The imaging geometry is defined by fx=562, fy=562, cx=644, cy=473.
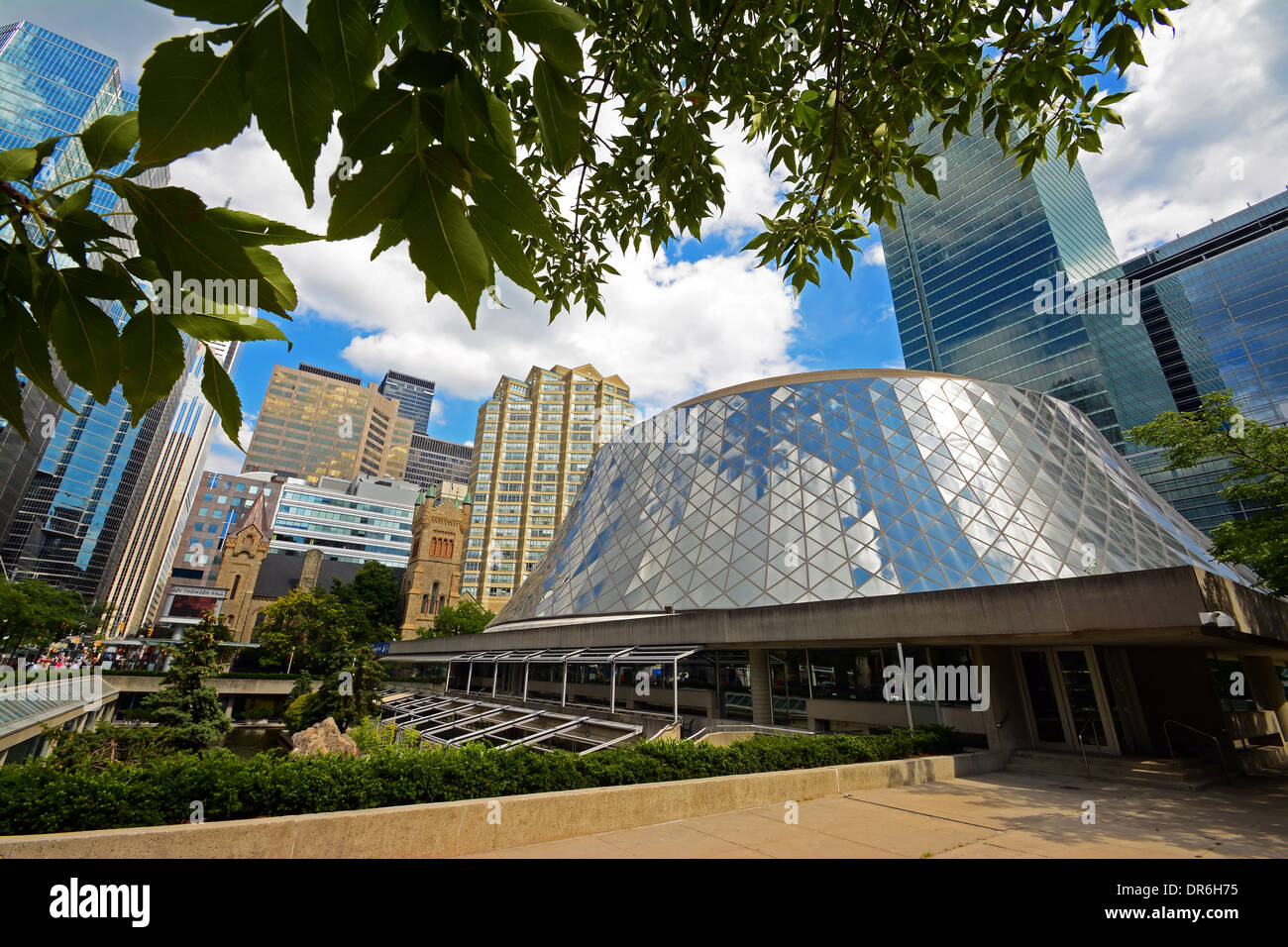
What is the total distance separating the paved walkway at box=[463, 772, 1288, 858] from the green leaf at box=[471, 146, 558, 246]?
685 cm

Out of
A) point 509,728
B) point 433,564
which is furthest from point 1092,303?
point 433,564

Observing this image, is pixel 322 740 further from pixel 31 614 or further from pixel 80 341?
pixel 31 614

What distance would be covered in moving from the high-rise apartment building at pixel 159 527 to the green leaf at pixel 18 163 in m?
134

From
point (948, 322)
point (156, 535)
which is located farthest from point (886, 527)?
point (156, 535)

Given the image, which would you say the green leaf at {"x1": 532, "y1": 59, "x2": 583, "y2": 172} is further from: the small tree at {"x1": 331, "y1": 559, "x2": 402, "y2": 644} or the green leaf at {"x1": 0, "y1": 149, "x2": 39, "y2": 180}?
the small tree at {"x1": 331, "y1": 559, "x2": 402, "y2": 644}

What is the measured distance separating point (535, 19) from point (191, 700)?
104 feet

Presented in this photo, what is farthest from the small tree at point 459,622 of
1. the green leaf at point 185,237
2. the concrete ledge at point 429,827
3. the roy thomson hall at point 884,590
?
the green leaf at point 185,237

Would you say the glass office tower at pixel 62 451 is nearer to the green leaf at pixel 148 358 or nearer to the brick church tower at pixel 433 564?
the brick church tower at pixel 433 564

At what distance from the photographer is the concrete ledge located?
541 centimetres

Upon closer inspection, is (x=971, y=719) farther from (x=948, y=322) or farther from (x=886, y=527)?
(x=948, y=322)

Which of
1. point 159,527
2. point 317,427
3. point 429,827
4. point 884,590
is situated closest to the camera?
point 429,827

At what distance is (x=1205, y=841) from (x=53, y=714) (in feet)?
119

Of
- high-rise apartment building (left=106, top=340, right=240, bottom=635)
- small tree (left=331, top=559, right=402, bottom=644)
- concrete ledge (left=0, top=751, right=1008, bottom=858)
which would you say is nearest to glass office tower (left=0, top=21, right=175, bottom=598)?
high-rise apartment building (left=106, top=340, right=240, bottom=635)

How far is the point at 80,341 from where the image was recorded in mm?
1230
